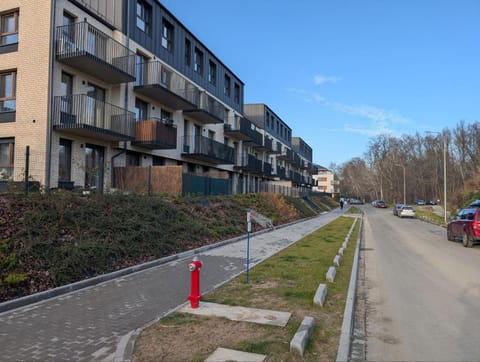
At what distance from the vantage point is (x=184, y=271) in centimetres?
919

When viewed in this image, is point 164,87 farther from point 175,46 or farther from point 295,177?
point 295,177

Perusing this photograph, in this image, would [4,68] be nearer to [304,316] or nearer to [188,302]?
[188,302]

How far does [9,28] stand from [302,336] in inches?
743

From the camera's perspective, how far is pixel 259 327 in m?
5.14

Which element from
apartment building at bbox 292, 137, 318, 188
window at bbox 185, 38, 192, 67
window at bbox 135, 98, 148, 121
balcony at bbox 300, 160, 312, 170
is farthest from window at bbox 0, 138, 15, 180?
balcony at bbox 300, 160, 312, 170

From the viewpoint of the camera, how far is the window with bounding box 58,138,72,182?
A: 15.9 metres

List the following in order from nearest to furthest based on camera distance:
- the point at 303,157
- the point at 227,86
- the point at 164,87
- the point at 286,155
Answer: the point at 164,87 < the point at 227,86 < the point at 286,155 < the point at 303,157

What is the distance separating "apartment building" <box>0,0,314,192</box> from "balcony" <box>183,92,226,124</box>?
18cm

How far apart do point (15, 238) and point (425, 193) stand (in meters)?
90.4

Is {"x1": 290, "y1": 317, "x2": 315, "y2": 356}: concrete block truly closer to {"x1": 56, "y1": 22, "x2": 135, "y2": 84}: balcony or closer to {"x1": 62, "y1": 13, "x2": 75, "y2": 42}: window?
{"x1": 56, "y1": 22, "x2": 135, "y2": 84}: balcony

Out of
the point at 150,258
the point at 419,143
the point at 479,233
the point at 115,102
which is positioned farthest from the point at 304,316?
the point at 419,143

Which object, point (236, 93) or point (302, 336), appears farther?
point (236, 93)

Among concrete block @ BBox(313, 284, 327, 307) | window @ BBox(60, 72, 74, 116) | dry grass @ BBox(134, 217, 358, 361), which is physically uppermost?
window @ BBox(60, 72, 74, 116)

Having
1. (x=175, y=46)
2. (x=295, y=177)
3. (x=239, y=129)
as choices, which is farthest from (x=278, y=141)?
(x=175, y=46)
